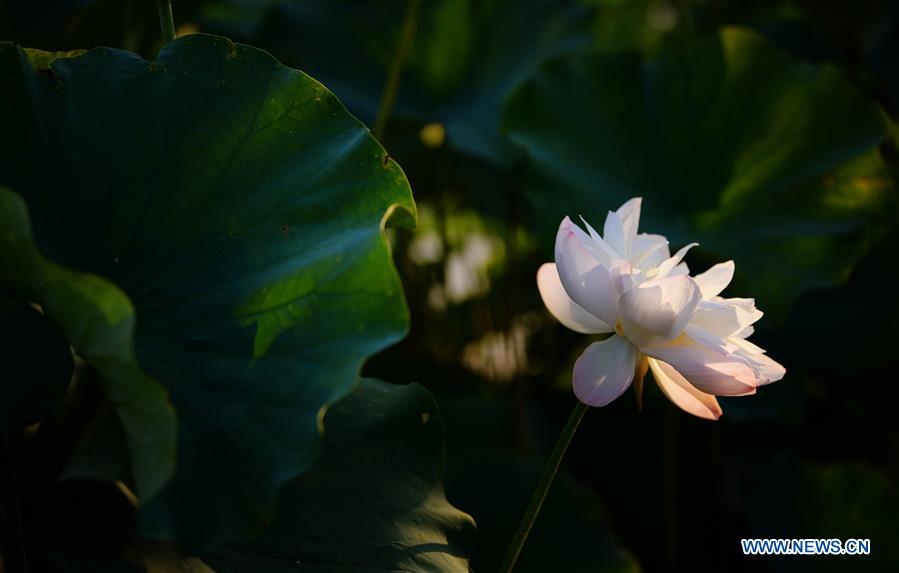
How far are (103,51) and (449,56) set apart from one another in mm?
1055

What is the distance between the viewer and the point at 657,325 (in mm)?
650

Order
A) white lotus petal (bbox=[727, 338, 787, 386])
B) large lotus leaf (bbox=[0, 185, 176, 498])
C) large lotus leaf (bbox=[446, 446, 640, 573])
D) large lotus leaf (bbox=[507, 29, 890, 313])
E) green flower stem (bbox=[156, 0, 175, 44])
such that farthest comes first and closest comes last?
large lotus leaf (bbox=[507, 29, 890, 313]) → large lotus leaf (bbox=[446, 446, 640, 573]) → green flower stem (bbox=[156, 0, 175, 44]) → white lotus petal (bbox=[727, 338, 787, 386]) → large lotus leaf (bbox=[0, 185, 176, 498])

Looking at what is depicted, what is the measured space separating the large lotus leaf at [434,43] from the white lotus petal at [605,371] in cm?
103

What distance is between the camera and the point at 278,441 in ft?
1.99

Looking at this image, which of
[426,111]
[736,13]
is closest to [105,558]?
[426,111]

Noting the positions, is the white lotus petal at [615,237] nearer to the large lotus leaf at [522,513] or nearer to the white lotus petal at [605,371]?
the white lotus petal at [605,371]

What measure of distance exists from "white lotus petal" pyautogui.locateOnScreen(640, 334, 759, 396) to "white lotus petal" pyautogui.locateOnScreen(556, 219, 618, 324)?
1.9 inches

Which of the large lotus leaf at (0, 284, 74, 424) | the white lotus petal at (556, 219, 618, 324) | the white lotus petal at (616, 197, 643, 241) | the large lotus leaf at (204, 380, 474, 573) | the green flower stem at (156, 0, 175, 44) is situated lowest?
the large lotus leaf at (204, 380, 474, 573)

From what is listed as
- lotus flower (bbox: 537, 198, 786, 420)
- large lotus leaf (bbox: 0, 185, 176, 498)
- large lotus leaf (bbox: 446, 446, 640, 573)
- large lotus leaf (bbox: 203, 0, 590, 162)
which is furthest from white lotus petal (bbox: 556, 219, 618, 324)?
large lotus leaf (bbox: 203, 0, 590, 162)

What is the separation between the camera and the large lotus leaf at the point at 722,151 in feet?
4.13

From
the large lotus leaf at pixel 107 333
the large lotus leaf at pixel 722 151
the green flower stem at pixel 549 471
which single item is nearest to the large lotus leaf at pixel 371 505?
the green flower stem at pixel 549 471

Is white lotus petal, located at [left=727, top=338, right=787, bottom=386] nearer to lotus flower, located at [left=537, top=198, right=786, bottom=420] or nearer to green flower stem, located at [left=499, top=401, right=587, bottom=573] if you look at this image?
lotus flower, located at [left=537, top=198, right=786, bottom=420]

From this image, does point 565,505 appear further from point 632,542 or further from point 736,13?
point 736,13

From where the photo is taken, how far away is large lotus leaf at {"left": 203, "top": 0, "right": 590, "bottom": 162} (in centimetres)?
168
